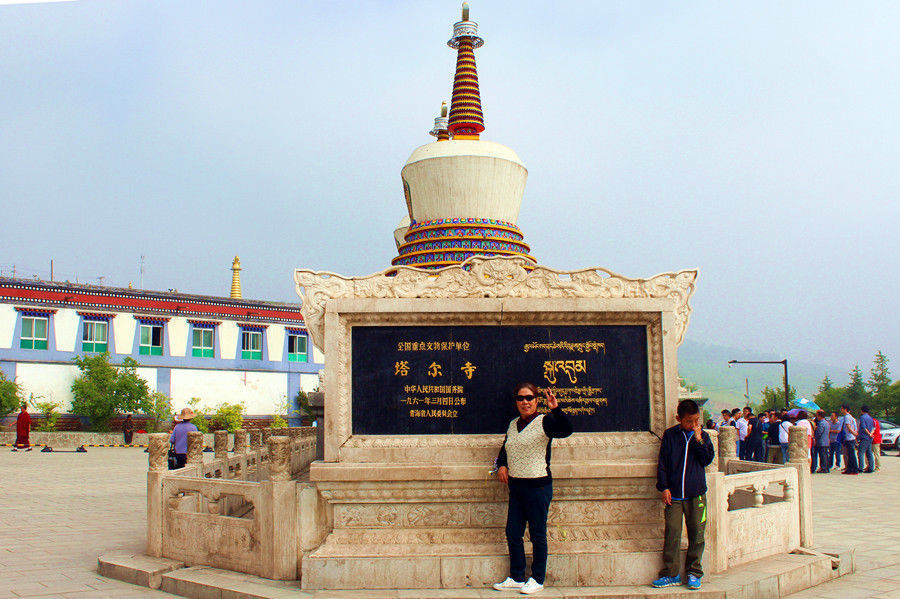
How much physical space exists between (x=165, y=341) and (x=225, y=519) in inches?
1213

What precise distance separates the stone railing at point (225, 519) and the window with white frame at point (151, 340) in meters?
28.7

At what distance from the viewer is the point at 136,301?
3509cm

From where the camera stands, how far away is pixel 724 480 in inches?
276

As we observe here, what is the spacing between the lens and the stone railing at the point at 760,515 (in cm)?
678

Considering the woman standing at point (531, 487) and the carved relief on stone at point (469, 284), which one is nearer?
the woman standing at point (531, 487)

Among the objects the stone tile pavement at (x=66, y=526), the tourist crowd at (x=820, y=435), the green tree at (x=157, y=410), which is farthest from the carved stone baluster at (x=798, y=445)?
the green tree at (x=157, y=410)

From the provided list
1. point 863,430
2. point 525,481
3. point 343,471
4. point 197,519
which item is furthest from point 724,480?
point 863,430

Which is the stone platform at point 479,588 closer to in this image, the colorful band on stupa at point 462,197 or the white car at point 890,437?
the colorful band on stupa at point 462,197

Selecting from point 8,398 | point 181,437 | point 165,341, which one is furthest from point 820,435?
point 8,398

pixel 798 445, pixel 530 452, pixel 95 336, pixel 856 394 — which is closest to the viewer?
pixel 530 452

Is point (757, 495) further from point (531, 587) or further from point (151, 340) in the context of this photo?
point (151, 340)

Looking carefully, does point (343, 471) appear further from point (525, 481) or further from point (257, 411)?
point (257, 411)

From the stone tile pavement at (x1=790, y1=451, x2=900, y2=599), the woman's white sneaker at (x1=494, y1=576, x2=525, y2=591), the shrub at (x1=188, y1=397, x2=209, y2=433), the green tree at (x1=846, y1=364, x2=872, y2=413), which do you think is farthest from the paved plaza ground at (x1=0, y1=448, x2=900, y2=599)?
the green tree at (x1=846, y1=364, x2=872, y2=413)

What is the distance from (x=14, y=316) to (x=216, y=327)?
8.77 m
